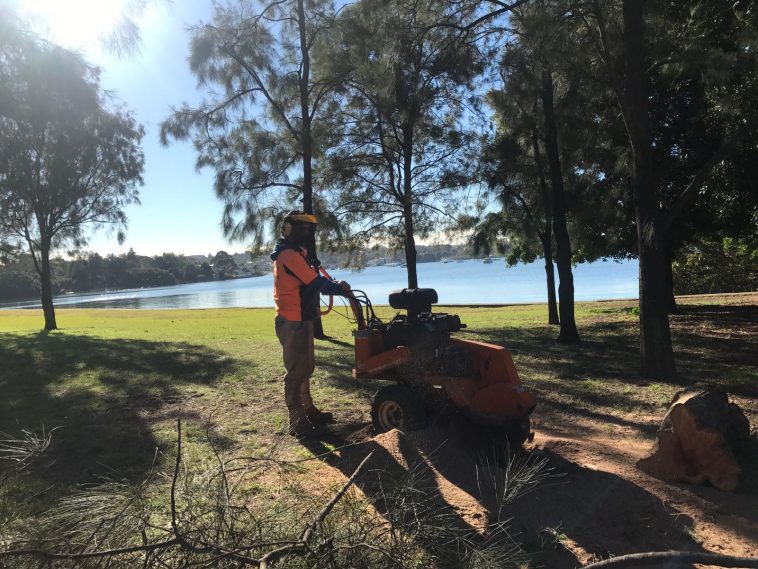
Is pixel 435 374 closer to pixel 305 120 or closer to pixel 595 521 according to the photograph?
pixel 595 521

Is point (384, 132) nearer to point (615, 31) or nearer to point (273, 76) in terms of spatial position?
point (273, 76)

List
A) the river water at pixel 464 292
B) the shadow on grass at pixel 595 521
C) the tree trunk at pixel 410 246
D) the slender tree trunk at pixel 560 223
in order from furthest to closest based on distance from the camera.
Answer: the river water at pixel 464 292, the tree trunk at pixel 410 246, the slender tree trunk at pixel 560 223, the shadow on grass at pixel 595 521

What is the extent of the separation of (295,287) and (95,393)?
170 inches

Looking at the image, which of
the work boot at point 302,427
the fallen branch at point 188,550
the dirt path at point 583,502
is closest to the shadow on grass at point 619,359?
→ the dirt path at point 583,502

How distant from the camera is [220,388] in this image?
778cm

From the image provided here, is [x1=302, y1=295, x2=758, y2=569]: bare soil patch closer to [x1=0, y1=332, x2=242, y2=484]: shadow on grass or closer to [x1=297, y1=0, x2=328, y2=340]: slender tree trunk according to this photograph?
[x1=0, y1=332, x2=242, y2=484]: shadow on grass

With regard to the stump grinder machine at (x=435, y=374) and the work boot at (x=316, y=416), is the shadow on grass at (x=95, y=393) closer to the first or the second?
the work boot at (x=316, y=416)

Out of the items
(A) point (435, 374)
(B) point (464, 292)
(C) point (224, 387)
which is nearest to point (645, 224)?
(A) point (435, 374)

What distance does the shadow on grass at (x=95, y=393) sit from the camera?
4.70 meters

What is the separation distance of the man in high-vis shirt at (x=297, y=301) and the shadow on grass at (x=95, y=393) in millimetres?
1418

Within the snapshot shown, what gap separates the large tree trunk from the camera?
7.09 meters

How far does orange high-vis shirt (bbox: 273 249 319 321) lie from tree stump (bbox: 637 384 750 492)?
9.98 ft

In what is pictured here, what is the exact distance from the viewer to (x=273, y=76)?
45.4 ft

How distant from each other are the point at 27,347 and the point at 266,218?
6442 millimetres
